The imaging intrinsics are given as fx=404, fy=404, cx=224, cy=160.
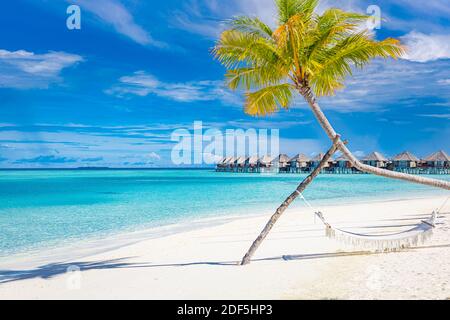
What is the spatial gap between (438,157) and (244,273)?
42.6m

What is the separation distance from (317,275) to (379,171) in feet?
4.41

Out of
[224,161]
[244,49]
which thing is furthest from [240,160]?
[244,49]

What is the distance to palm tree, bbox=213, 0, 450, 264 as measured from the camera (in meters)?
4.41

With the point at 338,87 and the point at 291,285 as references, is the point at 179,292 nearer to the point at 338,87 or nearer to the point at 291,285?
the point at 291,285

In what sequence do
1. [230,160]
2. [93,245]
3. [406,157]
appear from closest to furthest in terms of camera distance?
[93,245] → [406,157] → [230,160]

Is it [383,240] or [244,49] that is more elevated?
[244,49]

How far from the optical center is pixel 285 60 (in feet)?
14.9

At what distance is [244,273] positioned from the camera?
15.5 feet

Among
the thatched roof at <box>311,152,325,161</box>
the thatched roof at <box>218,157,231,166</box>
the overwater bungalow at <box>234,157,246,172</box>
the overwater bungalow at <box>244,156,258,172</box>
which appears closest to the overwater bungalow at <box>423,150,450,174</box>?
the thatched roof at <box>311,152,325,161</box>

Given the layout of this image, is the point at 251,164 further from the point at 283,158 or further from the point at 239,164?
the point at 283,158

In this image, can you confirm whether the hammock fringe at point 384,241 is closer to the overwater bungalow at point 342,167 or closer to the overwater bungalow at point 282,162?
the overwater bungalow at point 342,167

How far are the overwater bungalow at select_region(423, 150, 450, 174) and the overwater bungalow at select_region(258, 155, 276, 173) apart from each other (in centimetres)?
2024

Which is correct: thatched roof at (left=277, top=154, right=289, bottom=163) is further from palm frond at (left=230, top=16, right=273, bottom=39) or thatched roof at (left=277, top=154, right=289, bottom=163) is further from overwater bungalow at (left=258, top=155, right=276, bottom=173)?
palm frond at (left=230, top=16, right=273, bottom=39)
